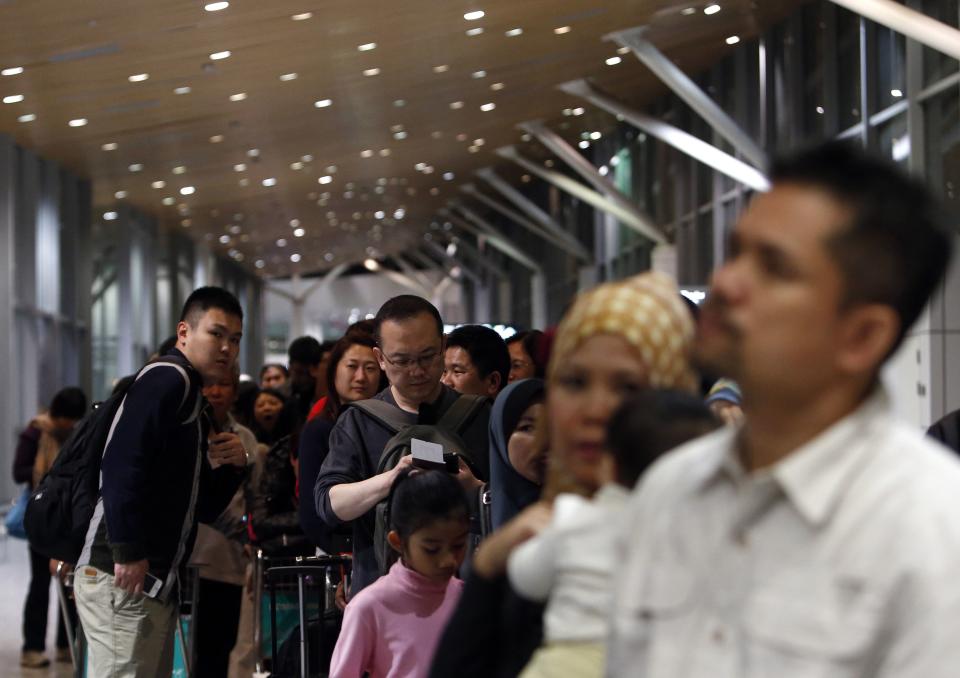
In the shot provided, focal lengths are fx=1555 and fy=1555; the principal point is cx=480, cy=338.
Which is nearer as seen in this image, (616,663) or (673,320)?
(616,663)

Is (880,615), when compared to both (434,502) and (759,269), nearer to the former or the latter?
(759,269)

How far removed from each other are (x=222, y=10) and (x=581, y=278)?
19.0 meters

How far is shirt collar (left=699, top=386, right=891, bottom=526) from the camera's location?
1.46 meters

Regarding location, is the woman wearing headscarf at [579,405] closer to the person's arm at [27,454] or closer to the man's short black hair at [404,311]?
the man's short black hair at [404,311]

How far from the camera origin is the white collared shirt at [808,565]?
1.41 meters

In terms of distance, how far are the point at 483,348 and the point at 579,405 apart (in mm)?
4418

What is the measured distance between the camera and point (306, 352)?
32.3 feet

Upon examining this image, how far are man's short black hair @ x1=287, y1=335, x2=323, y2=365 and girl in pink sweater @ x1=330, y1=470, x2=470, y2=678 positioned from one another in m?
5.45

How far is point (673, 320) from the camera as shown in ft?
6.25

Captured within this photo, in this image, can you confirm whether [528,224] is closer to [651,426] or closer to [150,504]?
[150,504]

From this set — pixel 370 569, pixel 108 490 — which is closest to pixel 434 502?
pixel 370 569

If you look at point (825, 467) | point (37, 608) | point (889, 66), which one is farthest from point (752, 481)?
point (889, 66)

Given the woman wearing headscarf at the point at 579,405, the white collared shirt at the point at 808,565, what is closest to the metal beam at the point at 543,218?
the woman wearing headscarf at the point at 579,405

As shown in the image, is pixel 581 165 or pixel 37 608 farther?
pixel 581 165
